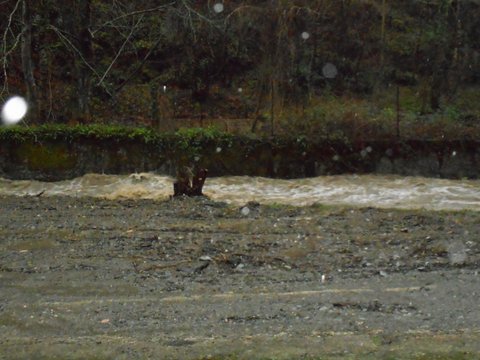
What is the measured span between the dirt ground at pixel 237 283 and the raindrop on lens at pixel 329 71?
1408 cm

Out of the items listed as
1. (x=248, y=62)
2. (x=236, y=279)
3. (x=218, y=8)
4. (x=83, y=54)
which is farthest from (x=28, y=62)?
(x=236, y=279)

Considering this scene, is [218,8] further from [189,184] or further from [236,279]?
[236,279]

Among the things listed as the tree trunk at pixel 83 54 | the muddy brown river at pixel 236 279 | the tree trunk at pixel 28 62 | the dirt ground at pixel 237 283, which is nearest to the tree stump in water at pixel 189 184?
the muddy brown river at pixel 236 279

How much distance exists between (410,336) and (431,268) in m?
3.42

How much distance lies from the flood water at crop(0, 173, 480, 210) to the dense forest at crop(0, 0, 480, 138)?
1.91 m

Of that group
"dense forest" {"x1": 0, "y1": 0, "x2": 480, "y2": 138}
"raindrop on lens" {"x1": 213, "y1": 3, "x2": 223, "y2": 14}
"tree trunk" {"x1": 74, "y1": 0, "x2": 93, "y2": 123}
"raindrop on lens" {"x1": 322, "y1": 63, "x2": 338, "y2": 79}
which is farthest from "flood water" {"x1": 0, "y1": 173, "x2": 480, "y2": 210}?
"raindrop on lens" {"x1": 322, "y1": 63, "x2": 338, "y2": 79}

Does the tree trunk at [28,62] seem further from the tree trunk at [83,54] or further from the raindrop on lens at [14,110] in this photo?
the tree trunk at [83,54]

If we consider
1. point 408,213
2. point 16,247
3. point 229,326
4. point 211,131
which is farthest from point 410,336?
point 211,131

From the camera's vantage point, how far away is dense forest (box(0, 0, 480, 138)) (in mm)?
20281

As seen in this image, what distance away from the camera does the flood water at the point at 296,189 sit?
15.7m

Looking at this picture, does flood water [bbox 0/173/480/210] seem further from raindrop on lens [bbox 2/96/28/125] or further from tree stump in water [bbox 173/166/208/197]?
raindrop on lens [bbox 2/96/28/125]

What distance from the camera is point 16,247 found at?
996 cm

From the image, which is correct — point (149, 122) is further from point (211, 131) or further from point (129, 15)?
point (129, 15)

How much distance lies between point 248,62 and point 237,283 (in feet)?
62.5
